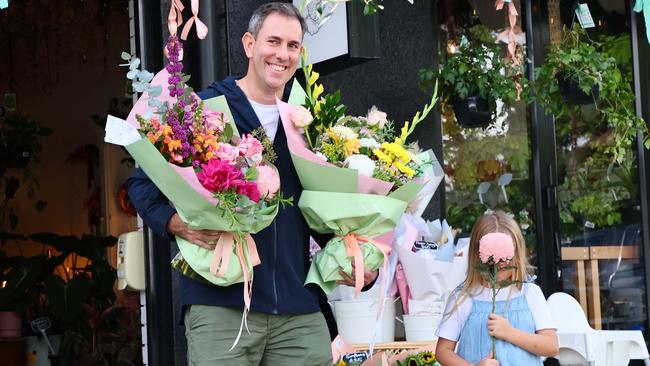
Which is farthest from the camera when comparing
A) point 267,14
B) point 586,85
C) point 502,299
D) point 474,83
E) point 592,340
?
point 586,85

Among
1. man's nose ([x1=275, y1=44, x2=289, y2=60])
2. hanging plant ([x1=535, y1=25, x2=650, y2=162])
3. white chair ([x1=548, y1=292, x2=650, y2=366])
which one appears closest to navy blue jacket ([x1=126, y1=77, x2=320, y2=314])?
man's nose ([x1=275, y1=44, x2=289, y2=60])

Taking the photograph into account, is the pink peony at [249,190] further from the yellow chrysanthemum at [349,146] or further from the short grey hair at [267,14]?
the short grey hair at [267,14]

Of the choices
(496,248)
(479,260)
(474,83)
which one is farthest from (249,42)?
(474,83)

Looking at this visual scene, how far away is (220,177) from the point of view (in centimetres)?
278

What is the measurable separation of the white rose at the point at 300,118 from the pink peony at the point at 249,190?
0.32 m

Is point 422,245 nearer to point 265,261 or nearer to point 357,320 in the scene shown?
point 357,320

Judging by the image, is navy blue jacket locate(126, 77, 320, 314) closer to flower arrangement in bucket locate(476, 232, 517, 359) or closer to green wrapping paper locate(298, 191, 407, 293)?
green wrapping paper locate(298, 191, 407, 293)

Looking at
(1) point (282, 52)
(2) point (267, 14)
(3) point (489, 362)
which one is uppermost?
(2) point (267, 14)

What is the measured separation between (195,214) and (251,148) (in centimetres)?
21

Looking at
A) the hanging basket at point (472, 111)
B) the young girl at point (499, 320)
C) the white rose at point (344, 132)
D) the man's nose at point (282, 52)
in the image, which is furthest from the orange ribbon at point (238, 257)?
the hanging basket at point (472, 111)

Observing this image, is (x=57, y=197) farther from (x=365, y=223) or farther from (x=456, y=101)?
(x=365, y=223)

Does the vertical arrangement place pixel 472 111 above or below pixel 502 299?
above

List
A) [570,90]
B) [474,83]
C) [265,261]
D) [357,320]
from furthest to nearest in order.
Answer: [570,90] → [474,83] → [357,320] → [265,261]

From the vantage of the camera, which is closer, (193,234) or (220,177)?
(220,177)
